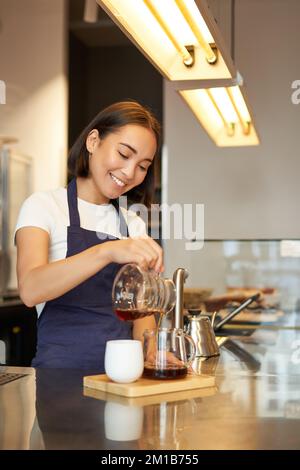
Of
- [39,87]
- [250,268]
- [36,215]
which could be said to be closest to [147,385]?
[36,215]

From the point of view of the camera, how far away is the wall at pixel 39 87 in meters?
4.51

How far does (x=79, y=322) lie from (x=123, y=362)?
0.49 meters

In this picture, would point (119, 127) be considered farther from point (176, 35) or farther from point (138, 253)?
point (138, 253)

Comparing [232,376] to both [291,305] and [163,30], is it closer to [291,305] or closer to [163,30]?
[163,30]

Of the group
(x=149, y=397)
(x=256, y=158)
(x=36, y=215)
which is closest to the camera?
(x=149, y=397)

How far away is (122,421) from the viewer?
113cm

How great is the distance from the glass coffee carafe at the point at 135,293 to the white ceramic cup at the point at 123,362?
11cm

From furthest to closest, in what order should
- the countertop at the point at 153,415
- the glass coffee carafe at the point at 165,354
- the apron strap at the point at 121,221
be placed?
the apron strap at the point at 121,221 → the glass coffee carafe at the point at 165,354 → the countertop at the point at 153,415

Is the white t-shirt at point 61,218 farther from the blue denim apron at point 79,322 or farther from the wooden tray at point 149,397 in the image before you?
the wooden tray at point 149,397

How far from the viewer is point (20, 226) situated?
1.79 meters

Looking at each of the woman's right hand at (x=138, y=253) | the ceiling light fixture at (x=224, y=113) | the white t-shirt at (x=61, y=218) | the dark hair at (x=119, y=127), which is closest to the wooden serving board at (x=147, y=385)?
the woman's right hand at (x=138, y=253)

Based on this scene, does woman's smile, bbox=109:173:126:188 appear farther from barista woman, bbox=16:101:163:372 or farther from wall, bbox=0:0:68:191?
wall, bbox=0:0:68:191

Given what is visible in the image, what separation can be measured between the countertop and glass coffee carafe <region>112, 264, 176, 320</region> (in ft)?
0.63
